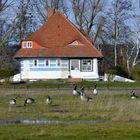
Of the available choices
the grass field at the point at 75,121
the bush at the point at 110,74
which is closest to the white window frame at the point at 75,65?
the bush at the point at 110,74

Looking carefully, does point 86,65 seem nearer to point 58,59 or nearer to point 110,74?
point 58,59

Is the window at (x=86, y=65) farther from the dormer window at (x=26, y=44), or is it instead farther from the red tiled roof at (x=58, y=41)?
the dormer window at (x=26, y=44)

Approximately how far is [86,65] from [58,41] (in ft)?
17.7

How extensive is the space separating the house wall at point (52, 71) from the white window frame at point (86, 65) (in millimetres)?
393

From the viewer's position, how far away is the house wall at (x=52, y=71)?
72.8m

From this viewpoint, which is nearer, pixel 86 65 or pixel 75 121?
pixel 75 121

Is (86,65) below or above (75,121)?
above

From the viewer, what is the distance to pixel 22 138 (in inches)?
700

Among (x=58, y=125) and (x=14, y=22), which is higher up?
(x=14, y=22)

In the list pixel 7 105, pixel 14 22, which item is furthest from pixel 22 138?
pixel 14 22

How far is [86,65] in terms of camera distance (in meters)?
73.1

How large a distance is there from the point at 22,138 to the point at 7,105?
49.9 ft

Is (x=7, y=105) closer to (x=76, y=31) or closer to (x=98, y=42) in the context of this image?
(x=76, y=31)

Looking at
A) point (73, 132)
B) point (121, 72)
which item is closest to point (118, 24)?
point (121, 72)
